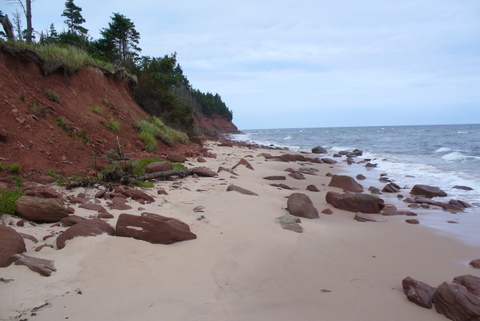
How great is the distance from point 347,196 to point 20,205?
6331 mm

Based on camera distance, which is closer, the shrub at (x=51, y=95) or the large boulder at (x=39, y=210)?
the large boulder at (x=39, y=210)

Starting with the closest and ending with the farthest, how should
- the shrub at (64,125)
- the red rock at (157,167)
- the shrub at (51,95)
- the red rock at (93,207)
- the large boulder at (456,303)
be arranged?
the large boulder at (456,303) < the red rock at (93,207) < the red rock at (157,167) < the shrub at (64,125) < the shrub at (51,95)

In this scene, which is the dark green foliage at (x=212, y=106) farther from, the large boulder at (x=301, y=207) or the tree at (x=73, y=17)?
the large boulder at (x=301, y=207)

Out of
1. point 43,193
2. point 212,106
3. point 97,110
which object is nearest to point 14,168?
point 43,193

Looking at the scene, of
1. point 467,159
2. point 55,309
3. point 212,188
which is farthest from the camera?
point 467,159

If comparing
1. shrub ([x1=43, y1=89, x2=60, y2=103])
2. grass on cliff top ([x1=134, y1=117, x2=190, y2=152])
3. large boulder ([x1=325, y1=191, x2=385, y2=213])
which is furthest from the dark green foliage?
large boulder ([x1=325, y1=191, x2=385, y2=213])

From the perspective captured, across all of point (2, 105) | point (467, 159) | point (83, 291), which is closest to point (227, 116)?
point (467, 159)

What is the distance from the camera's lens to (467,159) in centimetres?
1858

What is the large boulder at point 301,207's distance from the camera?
6332 mm

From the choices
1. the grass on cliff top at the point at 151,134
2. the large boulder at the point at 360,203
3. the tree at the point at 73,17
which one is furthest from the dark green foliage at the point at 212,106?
the large boulder at the point at 360,203

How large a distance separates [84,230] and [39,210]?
876 millimetres

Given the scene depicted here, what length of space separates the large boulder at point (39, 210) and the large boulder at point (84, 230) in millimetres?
523

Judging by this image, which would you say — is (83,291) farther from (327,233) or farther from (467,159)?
(467,159)

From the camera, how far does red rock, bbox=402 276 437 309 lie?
3.22 m
